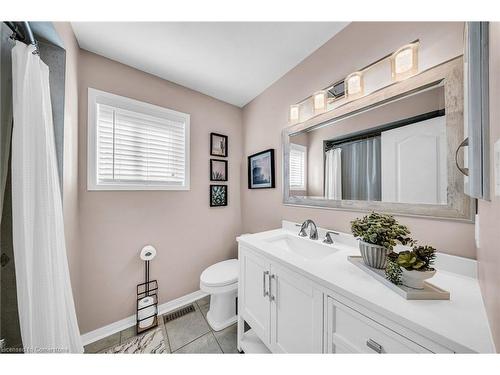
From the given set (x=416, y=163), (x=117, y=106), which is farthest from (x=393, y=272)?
(x=117, y=106)

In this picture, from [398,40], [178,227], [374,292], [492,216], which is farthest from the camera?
[178,227]

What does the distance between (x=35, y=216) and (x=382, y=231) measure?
1547 millimetres

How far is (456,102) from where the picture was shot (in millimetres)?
809

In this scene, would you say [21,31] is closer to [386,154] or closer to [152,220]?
[152,220]

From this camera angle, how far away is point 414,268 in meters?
0.63

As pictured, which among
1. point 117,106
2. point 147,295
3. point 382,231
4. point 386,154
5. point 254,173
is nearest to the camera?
point 382,231

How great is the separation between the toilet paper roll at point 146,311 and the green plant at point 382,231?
187 centimetres

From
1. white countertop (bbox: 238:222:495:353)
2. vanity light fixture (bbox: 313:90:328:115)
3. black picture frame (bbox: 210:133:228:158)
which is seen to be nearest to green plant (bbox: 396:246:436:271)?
white countertop (bbox: 238:222:495:353)

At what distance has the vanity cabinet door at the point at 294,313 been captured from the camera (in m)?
0.80

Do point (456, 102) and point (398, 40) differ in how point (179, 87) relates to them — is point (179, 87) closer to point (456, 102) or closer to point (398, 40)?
point (398, 40)

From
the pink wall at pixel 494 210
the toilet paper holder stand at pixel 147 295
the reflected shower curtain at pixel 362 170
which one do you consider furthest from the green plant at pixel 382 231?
the toilet paper holder stand at pixel 147 295

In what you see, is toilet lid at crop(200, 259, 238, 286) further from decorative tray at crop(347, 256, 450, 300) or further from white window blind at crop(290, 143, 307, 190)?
decorative tray at crop(347, 256, 450, 300)
